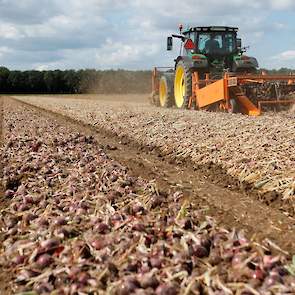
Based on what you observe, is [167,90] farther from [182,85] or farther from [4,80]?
[4,80]

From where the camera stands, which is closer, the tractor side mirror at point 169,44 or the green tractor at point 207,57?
the green tractor at point 207,57

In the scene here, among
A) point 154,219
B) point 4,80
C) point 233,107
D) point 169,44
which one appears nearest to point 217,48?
point 169,44

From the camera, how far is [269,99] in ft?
52.0

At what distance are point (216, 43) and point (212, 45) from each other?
0.21 m

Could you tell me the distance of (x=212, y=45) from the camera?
1891 cm

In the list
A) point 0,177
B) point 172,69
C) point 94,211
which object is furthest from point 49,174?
point 172,69

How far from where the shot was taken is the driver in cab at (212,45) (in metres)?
18.8

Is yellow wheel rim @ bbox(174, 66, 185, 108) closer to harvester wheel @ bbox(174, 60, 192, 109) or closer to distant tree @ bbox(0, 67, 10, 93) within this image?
harvester wheel @ bbox(174, 60, 192, 109)

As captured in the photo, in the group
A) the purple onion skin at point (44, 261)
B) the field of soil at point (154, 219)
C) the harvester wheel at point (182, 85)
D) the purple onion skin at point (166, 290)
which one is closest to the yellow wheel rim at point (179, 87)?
the harvester wheel at point (182, 85)

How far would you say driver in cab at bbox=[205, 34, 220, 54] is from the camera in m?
18.8

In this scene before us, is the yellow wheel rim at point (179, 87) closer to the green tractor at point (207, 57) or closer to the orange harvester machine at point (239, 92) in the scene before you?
the green tractor at point (207, 57)

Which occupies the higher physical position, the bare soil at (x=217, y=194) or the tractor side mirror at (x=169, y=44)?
A: the tractor side mirror at (x=169, y=44)

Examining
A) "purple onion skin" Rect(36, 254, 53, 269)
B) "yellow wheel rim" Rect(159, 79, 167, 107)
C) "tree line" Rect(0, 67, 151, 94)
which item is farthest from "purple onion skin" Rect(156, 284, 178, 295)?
"tree line" Rect(0, 67, 151, 94)

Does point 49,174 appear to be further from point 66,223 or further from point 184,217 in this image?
point 184,217
